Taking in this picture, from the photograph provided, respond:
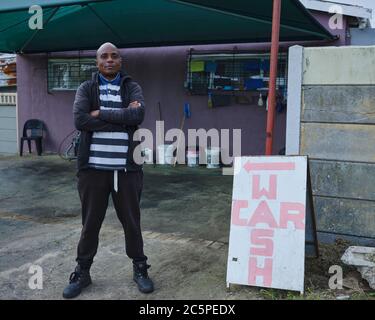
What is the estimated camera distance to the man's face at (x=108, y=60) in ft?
10.7

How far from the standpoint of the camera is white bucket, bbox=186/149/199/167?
8742mm

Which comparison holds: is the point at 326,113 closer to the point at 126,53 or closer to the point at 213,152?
the point at 213,152

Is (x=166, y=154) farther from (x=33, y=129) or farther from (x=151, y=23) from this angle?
(x=33, y=129)

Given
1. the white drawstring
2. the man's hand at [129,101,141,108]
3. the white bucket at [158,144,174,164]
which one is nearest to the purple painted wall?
the white bucket at [158,144,174,164]

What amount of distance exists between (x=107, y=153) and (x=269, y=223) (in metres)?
1.24

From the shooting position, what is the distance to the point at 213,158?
8.54 meters

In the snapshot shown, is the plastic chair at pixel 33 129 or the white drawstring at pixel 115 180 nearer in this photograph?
the white drawstring at pixel 115 180

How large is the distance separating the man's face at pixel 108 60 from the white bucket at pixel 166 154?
569 cm

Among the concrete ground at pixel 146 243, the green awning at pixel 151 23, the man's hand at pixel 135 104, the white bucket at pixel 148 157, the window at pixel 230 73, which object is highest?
the green awning at pixel 151 23

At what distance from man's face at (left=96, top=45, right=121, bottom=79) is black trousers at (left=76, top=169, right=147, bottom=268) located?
2.33 feet

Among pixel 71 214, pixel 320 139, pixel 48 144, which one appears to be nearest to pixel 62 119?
pixel 48 144

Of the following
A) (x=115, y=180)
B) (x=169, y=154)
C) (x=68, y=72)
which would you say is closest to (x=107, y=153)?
(x=115, y=180)

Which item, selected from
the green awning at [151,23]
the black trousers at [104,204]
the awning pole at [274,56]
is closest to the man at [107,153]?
the black trousers at [104,204]

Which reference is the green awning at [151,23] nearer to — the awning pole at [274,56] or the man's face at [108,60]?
the awning pole at [274,56]
